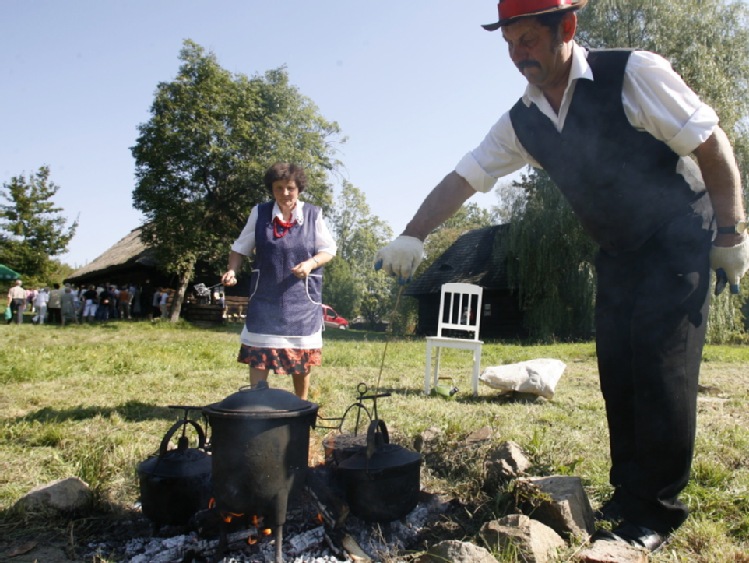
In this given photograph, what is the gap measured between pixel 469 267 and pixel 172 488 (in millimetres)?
22815

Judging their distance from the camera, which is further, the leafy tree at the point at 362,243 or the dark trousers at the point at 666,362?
the leafy tree at the point at 362,243

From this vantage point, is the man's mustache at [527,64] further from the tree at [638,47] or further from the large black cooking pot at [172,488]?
the tree at [638,47]

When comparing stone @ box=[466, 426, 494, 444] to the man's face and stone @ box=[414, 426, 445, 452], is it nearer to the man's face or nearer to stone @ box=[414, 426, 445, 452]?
stone @ box=[414, 426, 445, 452]

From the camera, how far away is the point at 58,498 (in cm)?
231

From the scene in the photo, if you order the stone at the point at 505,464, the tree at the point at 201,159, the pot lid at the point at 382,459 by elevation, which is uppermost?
the tree at the point at 201,159

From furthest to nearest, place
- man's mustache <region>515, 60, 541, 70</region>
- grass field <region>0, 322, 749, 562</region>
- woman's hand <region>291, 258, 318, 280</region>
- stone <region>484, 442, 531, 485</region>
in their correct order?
woman's hand <region>291, 258, 318, 280</region> < stone <region>484, 442, 531, 485</region> < grass field <region>0, 322, 749, 562</region> < man's mustache <region>515, 60, 541, 70</region>

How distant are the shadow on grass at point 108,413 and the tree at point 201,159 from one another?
1713cm

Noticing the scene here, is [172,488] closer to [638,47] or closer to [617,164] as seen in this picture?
[617,164]

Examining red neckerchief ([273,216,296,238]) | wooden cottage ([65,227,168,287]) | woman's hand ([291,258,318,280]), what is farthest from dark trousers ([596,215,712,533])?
wooden cottage ([65,227,168,287])

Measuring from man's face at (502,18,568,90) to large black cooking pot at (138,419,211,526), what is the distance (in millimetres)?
1866

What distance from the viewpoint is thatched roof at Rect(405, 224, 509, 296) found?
2230 cm

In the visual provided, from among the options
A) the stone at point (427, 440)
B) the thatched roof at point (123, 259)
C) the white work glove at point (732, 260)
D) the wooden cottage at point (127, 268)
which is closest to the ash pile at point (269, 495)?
the stone at point (427, 440)

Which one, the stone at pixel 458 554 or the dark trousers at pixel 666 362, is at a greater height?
the dark trousers at pixel 666 362

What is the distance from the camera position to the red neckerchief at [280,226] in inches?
138
